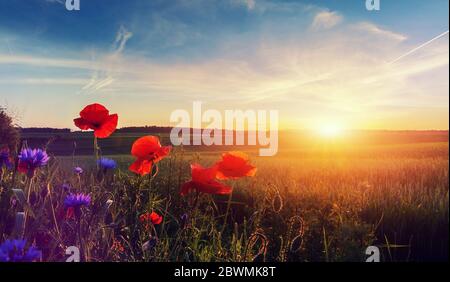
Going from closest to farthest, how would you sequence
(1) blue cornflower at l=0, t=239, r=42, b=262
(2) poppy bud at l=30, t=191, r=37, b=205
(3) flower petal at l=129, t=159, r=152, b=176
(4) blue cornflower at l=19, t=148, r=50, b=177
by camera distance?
(1) blue cornflower at l=0, t=239, r=42, b=262
(4) blue cornflower at l=19, t=148, r=50, b=177
(3) flower petal at l=129, t=159, r=152, b=176
(2) poppy bud at l=30, t=191, r=37, b=205

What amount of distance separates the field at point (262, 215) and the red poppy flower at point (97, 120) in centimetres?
23

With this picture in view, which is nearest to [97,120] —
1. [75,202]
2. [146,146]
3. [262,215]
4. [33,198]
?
[146,146]

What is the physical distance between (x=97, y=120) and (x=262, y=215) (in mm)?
859

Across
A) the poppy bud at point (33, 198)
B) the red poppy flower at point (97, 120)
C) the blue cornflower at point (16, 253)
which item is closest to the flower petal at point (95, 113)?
the red poppy flower at point (97, 120)

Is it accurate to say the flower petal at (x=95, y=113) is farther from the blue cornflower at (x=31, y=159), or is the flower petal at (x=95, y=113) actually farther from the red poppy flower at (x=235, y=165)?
the red poppy flower at (x=235, y=165)

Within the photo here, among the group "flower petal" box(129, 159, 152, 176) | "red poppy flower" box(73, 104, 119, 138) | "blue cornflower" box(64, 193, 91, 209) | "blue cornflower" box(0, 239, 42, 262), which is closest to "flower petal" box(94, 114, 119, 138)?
"red poppy flower" box(73, 104, 119, 138)

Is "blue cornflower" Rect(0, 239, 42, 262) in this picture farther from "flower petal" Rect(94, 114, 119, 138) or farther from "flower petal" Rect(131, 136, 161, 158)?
"flower petal" Rect(94, 114, 119, 138)

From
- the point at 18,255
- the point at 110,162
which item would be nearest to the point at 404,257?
the point at 110,162

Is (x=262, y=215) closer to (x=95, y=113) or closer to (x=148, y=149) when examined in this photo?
(x=148, y=149)

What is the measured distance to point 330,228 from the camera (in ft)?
7.85

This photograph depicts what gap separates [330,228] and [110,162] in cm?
118

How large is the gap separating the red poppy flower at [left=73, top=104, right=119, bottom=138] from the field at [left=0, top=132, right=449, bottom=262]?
23cm

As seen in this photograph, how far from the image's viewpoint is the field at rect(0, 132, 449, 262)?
1.95 m

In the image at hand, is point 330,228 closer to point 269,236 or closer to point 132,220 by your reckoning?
point 269,236
